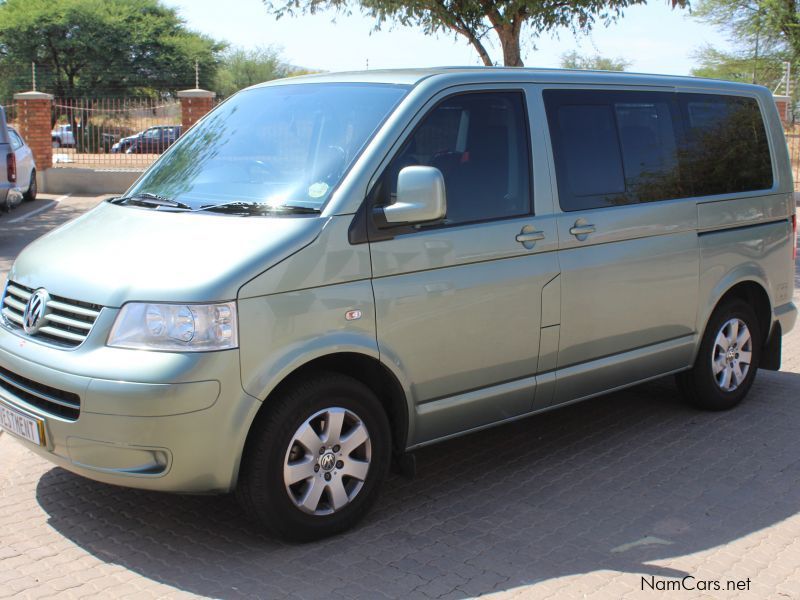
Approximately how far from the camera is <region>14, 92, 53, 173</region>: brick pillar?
2195 centimetres

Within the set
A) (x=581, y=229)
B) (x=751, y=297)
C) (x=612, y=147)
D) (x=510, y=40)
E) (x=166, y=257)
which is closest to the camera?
(x=166, y=257)

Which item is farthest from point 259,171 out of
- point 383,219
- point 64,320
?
point 64,320

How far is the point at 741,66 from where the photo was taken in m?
40.8

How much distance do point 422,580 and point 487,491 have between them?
3.64 ft

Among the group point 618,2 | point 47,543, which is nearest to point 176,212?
point 47,543

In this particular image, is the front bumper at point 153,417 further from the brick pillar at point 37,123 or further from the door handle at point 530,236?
the brick pillar at point 37,123

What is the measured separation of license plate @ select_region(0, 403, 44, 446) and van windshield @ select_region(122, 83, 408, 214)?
1.21 meters

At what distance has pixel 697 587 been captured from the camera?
4051 millimetres

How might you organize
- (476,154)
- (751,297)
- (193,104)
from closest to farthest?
(476,154) < (751,297) < (193,104)

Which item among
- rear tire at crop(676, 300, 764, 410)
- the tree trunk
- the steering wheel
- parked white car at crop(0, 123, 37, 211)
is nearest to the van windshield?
the steering wheel

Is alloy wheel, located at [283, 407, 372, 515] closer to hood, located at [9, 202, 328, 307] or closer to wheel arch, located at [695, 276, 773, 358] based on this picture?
hood, located at [9, 202, 328, 307]

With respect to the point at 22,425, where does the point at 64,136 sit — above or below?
above

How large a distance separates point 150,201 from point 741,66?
1580 inches

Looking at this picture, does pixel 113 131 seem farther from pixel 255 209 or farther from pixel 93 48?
pixel 93 48
